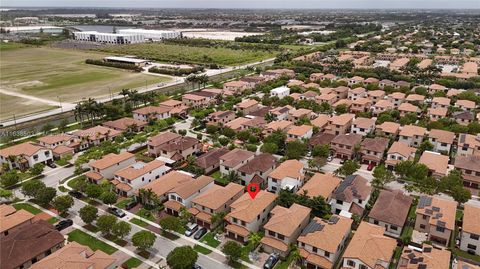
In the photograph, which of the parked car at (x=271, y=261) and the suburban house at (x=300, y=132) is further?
the suburban house at (x=300, y=132)

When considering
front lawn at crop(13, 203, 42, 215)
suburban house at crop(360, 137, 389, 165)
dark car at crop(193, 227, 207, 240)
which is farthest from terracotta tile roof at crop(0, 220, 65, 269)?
suburban house at crop(360, 137, 389, 165)

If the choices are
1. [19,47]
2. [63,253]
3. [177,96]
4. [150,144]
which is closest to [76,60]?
[19,47]

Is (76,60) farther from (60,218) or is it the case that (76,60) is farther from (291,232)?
(291,232)

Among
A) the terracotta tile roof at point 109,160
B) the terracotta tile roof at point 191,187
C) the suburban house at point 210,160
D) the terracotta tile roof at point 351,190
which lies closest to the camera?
the terracotta tile roof at point 351,190

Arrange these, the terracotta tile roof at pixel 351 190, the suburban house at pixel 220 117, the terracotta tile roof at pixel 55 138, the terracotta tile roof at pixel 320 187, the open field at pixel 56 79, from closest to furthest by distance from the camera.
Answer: the terracotta tile roof at pixel 351 190, the terracotta tile roof at pixel 320 187, the terracotta tile roof at pixel 55 138, the suburban house at pixel 220 117, the open field at pixel 56 79

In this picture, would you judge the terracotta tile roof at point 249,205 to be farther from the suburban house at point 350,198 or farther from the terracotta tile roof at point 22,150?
the terracotta tile roof at point 22,150

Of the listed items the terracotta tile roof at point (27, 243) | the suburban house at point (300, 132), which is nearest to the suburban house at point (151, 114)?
the suburban house at point (300, 132)
